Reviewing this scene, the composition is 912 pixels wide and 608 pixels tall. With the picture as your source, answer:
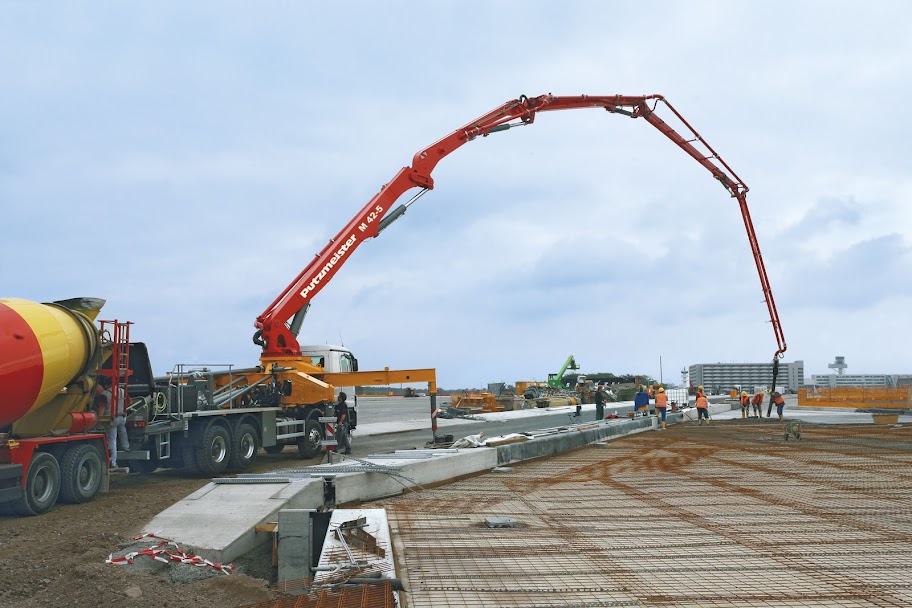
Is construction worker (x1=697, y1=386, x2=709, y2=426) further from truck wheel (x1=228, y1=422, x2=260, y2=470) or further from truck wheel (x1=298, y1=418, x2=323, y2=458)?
truck wheel (x1=228, y1=422, x2=260, y2=470)

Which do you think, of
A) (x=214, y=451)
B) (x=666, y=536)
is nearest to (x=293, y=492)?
(x=666, y=536)

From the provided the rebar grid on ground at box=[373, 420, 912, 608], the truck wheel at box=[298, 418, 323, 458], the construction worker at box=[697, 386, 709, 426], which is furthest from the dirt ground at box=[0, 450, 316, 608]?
the construction worker at box=[697, 386, 709, 426]

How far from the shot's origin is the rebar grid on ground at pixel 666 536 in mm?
5727

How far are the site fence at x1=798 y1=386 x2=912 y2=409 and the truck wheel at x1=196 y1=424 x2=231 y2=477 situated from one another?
36.1 meters

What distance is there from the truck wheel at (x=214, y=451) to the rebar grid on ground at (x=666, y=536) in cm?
518

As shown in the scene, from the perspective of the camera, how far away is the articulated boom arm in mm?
17656

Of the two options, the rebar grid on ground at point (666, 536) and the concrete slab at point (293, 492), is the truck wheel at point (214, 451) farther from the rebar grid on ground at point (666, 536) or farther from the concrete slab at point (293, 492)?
the rebar grid on ground at point (666, 536)

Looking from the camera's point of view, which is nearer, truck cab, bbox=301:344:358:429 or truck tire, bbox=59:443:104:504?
truck tire, bbox=59:443:104:504

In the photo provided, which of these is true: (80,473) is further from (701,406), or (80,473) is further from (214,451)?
(701,406)

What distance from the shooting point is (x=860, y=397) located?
41281mm

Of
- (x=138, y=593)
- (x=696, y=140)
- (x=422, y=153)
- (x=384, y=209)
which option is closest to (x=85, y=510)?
(x=138, y=593)

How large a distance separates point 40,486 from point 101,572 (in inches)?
187

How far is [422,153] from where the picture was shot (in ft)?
67.5

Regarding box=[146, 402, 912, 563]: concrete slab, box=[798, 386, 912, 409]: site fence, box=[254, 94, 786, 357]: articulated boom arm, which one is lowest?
box=[798, 386, 912, 409]: site fence
